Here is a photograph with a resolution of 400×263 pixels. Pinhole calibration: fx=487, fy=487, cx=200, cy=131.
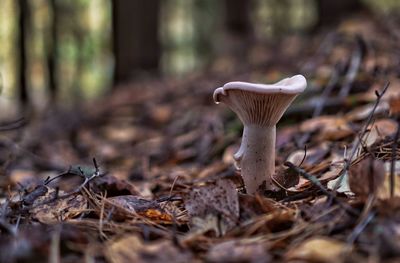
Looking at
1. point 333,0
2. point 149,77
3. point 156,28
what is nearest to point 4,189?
point 333,0

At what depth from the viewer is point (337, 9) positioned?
603cm

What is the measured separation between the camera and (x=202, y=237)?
126cm

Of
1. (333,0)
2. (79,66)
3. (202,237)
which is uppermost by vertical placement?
(333,0)

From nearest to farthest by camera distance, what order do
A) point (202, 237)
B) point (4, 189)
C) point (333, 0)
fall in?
point (202, 237)
point (4, 189)
point (333, 0)

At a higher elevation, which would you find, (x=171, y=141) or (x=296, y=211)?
(x=296, y=211)

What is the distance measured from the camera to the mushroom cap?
136 centimetres

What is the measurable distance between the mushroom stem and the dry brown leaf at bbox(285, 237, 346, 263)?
0.48m

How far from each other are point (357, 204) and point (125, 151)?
283 centimetres

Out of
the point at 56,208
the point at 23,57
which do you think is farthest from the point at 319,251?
the point at 23,57

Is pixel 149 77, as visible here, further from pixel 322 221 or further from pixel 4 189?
pixel 322 221

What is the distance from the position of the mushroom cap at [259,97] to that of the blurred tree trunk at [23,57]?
8.78 meters

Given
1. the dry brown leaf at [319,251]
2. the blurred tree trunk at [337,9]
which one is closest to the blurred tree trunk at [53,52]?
the blurred tree trunk at [337,9]

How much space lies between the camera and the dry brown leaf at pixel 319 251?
1.02 metres

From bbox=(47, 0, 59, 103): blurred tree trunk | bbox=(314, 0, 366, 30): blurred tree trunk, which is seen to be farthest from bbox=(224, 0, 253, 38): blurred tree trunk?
bbox=(47, 0, 59, 103): blurred tree trunk
